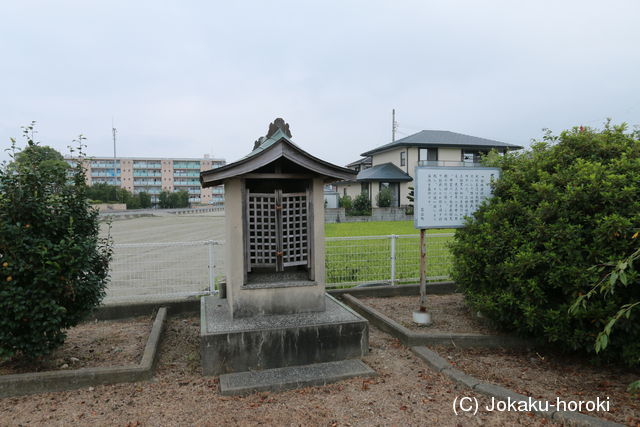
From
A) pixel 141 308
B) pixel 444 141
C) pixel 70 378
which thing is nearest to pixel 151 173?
pixel 444 141

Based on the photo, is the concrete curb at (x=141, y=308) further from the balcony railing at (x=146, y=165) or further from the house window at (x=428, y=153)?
the balcony railing at (x=146, y=165)

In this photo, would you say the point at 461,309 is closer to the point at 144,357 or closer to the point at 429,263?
the point at 429,263

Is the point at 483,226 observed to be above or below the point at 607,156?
below

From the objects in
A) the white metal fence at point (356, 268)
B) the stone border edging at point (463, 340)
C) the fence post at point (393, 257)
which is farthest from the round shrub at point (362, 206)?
the stone border edging at point (463, 340)

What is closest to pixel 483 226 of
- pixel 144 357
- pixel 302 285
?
pixel 302 285

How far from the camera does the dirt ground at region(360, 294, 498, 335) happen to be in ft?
16.8

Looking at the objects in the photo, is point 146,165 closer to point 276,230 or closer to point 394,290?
point 394,290

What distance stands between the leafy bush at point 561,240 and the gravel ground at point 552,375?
28cm

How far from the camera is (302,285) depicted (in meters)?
4.70

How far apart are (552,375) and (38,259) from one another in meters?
5.23

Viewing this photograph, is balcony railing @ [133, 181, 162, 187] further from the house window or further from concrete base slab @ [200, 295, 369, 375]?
concrete base slab @ [200, 295, 369, 375]

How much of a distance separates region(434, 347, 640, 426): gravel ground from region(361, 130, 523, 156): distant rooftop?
28.1 meters

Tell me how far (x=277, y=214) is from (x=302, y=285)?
0.93 m

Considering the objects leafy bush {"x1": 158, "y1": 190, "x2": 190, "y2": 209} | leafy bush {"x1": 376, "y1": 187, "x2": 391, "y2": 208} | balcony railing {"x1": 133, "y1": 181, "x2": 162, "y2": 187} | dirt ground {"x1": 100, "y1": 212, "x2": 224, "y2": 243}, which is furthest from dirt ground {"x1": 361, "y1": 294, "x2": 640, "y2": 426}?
balcony railing {"x1": 133, "y1": 181, "x2": 162, "y2": 187}
